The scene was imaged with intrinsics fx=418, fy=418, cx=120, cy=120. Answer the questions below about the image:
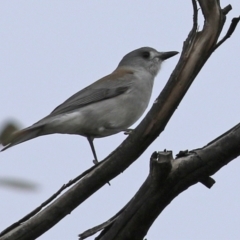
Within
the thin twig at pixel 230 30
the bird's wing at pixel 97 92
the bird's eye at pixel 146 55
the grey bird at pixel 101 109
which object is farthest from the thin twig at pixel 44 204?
the bird's eye at pixel 146 55

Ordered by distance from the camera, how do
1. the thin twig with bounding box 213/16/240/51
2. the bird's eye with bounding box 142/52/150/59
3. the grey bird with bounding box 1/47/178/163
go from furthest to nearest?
the bird's eye with bounding box 142/52/150/59 < the grey bird with bounding box 1/47/178/163 < the thin twig with bounding box 213/16/240/51

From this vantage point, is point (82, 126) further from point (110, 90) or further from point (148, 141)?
point (148, 141)

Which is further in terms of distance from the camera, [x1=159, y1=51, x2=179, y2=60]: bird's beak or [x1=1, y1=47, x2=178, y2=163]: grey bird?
[x1=159, y1=51, x2=179, y2=60]: bird's beak

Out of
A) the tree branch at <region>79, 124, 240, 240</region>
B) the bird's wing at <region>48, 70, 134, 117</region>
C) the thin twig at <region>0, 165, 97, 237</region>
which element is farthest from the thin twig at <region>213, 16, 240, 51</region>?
the bird's wing at <region>48, 70, 134, 117</region>

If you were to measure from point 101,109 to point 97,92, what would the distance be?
0.52 m

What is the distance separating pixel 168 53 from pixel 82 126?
265 cm

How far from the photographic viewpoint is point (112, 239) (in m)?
3.02

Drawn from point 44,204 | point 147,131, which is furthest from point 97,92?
point 147,131

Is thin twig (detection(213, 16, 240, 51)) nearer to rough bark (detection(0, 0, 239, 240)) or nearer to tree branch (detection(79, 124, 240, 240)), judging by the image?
rough bark (detection(0, 0, 239, 240))

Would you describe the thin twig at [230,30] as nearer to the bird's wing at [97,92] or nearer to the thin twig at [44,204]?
the thin twig at [44,204]

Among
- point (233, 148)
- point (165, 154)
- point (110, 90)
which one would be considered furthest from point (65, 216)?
point (110, 90)

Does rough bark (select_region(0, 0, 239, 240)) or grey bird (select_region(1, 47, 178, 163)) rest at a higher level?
grey bird (select_region(1, 47, 178, 163))

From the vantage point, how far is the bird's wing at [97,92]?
21.7 ft

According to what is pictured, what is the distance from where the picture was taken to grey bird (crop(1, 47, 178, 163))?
6238 mm
